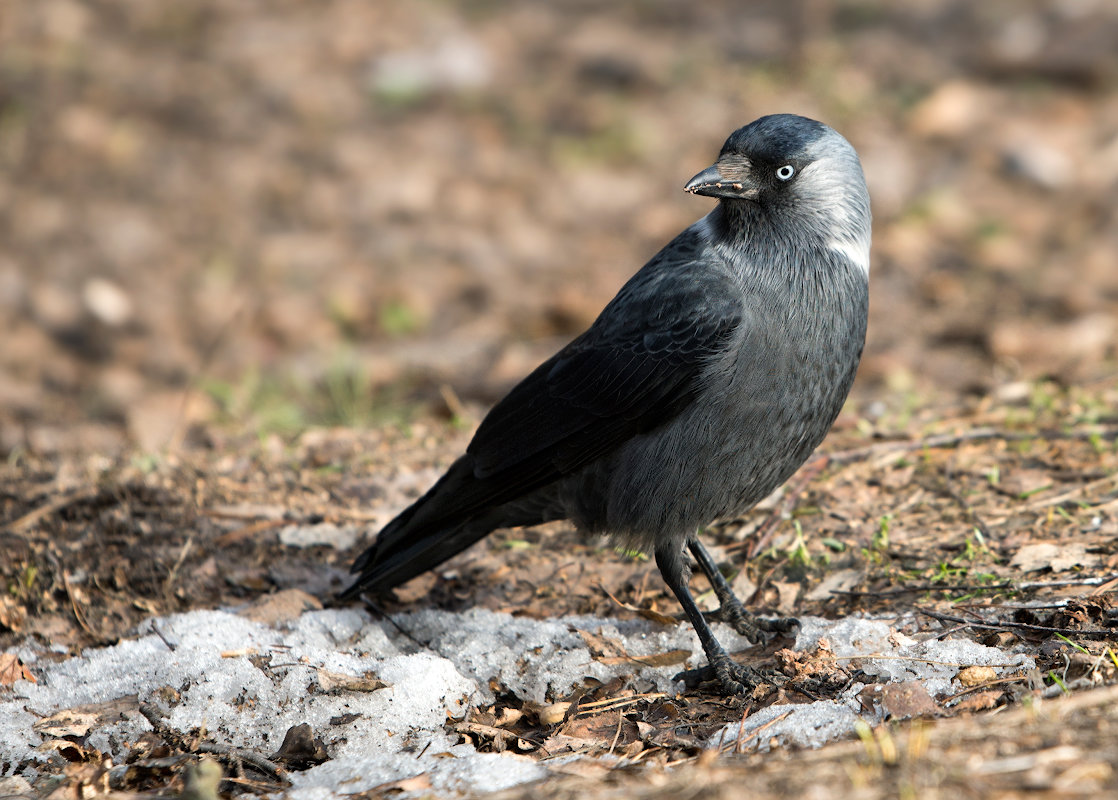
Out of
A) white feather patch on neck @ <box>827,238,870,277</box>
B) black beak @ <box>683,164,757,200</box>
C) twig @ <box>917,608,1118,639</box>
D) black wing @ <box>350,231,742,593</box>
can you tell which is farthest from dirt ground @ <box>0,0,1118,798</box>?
black beak @ <box>683,164,757,200</box>

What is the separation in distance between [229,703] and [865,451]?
2.58m

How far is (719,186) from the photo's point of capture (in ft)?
11.3

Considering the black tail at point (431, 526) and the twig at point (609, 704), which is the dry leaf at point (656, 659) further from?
the black tail at point (431, 526)

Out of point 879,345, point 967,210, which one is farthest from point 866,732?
point 967,210

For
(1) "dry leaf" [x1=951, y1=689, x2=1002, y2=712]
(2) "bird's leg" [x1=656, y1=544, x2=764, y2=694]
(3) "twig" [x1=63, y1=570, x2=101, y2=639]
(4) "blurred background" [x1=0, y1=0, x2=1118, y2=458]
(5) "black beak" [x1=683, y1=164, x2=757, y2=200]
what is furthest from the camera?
(4) "blurred background" [x1=0, y1=0, x2=1118, y2=458]

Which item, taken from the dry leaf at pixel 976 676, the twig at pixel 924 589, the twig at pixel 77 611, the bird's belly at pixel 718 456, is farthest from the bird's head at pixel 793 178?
the twig at pixel 77 611

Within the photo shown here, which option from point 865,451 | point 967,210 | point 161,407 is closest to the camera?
point 865,451

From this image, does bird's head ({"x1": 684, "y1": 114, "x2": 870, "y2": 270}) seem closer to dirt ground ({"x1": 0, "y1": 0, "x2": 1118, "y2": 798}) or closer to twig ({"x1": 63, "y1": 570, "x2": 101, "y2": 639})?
dirt ground ({"x1": 0, "y1": 0, "x2": 1118, "y2": 798})

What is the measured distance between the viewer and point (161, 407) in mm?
6332

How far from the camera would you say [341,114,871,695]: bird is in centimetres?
338

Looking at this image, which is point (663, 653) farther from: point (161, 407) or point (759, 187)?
point (161, 407)

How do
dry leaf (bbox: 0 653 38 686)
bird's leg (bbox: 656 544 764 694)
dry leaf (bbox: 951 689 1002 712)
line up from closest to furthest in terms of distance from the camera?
dry leaf (bbox: 951 689 1002 712)
bird's leg (bbox: 656 544 764 694)
dry leaf (bbox: 0 653 38 686)

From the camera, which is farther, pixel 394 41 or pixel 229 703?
pixel 394 41

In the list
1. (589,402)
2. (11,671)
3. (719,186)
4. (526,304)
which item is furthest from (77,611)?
(526,304)
